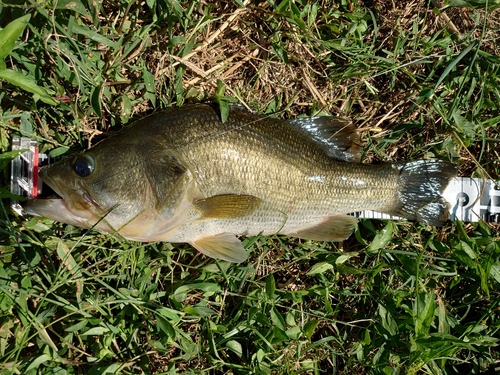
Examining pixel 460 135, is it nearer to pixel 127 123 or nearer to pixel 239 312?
pixel 239 312

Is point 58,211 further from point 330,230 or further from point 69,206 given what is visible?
point 330,230

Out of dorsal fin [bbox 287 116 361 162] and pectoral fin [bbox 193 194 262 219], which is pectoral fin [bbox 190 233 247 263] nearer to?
pectoral fin [bbox 193 194 262 219]

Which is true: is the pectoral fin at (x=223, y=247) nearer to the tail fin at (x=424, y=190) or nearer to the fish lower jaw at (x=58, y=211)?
the fish lower jaw at (x=58, y=211)

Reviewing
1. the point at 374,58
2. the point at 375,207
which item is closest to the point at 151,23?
the point at 374,58

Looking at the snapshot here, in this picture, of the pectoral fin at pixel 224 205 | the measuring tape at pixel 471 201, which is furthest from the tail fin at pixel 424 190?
the pectoral fin at pixel 224 205

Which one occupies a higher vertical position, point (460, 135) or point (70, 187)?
point (70, 187)

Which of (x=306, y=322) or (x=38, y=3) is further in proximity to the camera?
(x=306, y=322)
